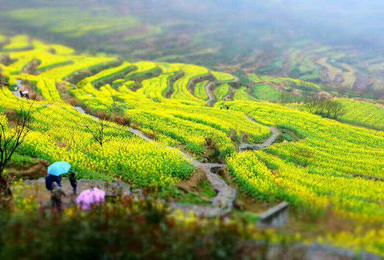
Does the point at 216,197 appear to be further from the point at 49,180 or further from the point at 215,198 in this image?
the point at 49,180

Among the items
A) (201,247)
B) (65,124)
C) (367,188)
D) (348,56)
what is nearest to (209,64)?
(348,56)

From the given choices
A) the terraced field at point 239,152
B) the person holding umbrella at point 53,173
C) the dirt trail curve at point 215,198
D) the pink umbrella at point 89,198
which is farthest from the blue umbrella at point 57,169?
the dirt trail curve at point 215,198

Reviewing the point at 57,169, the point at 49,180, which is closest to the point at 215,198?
the point at 57,169

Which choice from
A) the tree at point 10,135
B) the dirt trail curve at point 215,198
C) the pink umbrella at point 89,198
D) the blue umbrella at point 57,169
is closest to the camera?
the pink umbrella at point 89,198

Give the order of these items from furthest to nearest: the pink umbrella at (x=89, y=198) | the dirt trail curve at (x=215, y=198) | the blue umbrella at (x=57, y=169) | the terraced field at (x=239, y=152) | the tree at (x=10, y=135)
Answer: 1. the terraced field at (x=239, y=152)
2. the blue umbrella at (x=57, y=169)
3. the tree at (x=10, y=135)
4. the dirt trail curve at (x=215, y=198)
5. the pink umbrella at (x=89, y=198)

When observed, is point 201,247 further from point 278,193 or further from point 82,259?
point 278,193

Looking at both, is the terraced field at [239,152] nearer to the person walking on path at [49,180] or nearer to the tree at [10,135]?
the tree at [10,135]

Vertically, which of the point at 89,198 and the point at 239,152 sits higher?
the point at 89,198

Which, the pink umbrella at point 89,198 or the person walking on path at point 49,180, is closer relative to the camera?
the pink umbrella at point 89,198

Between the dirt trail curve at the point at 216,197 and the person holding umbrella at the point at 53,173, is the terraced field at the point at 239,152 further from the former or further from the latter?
the person holding umbrella at the point at 53,173

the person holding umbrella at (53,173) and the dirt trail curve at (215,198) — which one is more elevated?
the person holding umbrella at (53,173)
